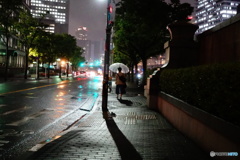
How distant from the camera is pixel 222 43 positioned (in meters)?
9.30

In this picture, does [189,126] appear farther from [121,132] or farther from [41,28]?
[41,28]

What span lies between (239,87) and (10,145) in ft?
16.6

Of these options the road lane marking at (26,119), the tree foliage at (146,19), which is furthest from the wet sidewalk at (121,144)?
the tree foliage at (146,19)

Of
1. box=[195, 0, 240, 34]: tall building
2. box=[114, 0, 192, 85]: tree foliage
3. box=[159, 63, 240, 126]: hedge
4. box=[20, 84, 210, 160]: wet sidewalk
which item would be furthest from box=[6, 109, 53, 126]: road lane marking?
box=[195, 0, 240, 34]: tall building

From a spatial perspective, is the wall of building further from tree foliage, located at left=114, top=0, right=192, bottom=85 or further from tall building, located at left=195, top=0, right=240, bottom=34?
tall building, located at left=195, top=0, right=240, bottom=34

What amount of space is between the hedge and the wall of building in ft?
5.92

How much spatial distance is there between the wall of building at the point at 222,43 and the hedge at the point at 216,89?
1.81 metres

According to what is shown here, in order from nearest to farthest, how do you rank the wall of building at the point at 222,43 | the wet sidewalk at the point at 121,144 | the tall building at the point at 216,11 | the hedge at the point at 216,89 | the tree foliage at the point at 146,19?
the hedge at the point at 216,89 < the wet sidewalk at the point at 121,144 < the wall of building at the point at 222,43 < the tree foliage at the point at 146,19 < the tall building at the point at 216,11

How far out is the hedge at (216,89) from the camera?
471cm

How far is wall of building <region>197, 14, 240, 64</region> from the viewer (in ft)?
27.2

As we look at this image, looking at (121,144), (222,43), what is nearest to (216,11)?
(222,43)

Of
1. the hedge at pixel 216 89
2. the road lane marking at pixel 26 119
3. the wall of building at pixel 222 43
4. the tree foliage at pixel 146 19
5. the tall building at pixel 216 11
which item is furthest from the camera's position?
the tall building at pixel 216 11

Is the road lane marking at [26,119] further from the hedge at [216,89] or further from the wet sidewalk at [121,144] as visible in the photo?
the hedge at [216,89]

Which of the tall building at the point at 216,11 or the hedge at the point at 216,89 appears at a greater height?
the tall building at the point at 216,11
